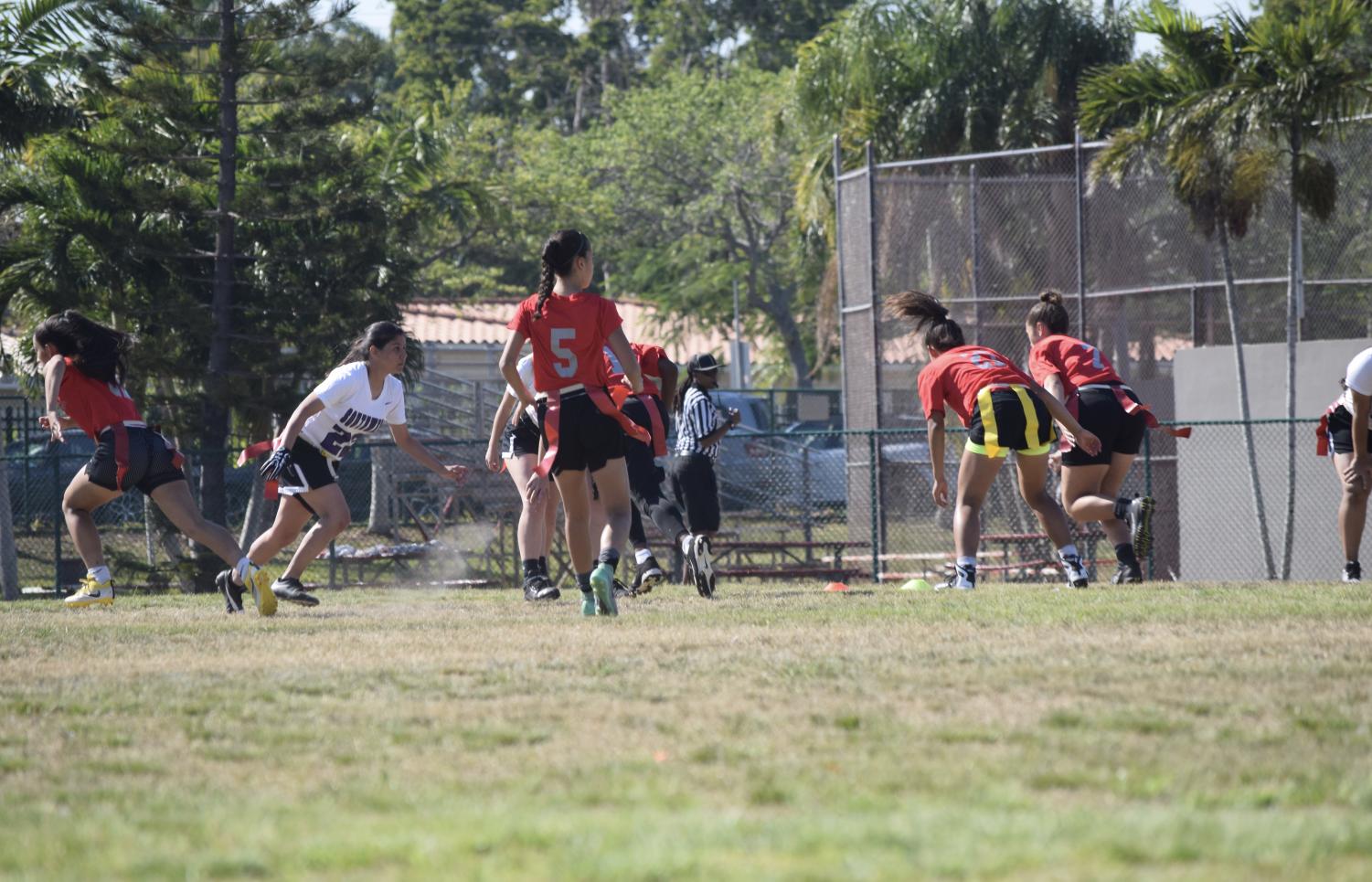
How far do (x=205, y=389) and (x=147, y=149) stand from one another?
2.42 m

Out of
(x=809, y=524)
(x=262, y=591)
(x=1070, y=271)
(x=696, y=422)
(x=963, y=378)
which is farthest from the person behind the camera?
(x=809, y=524)

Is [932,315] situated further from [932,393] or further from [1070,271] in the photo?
[1070,271]

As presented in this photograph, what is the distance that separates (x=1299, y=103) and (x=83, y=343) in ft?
32.4


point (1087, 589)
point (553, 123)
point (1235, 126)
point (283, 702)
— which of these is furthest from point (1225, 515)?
point (553, 123)

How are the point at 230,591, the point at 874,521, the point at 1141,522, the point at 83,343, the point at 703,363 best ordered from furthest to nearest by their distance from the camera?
1. the point at 874,521
2. the point at 703,363
3. the point at 1141,522
4. the point at 83,343
5. the point at 230,591

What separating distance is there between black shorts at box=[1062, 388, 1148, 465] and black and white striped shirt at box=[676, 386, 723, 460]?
8.85 ft

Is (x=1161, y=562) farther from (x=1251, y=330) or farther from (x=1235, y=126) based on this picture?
(x=1235, y=126)

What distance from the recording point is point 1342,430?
10.9 metres

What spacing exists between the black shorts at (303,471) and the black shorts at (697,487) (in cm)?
339

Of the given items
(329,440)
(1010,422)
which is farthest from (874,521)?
(329,440)

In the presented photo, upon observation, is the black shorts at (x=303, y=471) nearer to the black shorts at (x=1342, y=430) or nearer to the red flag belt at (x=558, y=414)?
the red flag belt at (x=558, y=414)

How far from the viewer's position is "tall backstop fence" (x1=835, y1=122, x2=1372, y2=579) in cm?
1496

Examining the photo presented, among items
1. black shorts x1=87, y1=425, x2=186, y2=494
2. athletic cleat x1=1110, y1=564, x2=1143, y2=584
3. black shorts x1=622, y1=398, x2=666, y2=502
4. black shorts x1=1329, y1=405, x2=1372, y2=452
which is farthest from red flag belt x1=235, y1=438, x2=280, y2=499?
black shorts x1=1329, y1=405, x2=1372, y2=452

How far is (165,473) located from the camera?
33.0 feet
